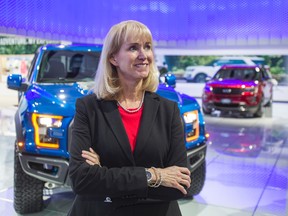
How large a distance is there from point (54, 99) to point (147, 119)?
5.65 ft

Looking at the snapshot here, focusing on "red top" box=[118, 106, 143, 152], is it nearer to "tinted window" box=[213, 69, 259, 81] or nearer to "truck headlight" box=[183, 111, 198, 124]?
"truck headlight" box=[183, 111, 198, 124]

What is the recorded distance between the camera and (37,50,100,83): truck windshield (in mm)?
4258

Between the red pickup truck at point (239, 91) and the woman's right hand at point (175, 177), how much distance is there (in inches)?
345

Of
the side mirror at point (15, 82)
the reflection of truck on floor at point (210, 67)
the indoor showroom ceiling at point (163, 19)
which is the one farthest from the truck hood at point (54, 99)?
the reflection of truck on floor at point (210, 67)

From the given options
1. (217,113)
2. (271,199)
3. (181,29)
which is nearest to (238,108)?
(217,113)

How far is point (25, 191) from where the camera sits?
3332 mm

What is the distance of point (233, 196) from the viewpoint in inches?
161

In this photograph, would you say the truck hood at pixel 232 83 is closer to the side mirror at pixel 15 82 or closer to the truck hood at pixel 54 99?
the side mirror at pixel 15 82

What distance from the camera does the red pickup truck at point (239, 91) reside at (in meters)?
10.0

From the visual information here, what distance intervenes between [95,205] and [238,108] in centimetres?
905

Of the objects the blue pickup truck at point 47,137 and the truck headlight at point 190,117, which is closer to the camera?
the blue pickup truck at point 47,137

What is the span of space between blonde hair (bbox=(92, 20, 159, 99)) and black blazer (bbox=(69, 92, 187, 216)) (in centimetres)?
6

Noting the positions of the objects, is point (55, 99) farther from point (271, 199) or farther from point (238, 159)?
point (238, 159)

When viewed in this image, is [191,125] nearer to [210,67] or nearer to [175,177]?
[175,177]
